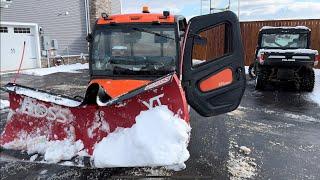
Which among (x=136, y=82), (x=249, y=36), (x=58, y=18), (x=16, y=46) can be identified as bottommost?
(x=16, y=46)

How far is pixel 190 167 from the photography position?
5070 millimetres

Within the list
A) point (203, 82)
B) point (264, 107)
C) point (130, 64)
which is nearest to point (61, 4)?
point (264, 107)

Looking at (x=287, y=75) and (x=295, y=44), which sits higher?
(x=295, y=44)

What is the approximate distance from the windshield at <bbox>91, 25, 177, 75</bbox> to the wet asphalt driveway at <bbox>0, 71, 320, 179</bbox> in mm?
1477

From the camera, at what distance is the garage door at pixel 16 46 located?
1786cm

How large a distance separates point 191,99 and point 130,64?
55.4 inches

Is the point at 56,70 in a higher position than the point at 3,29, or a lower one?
lower

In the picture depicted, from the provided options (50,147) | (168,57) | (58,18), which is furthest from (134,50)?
(58,18)

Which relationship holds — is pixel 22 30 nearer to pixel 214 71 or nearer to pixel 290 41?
pixel 290 41

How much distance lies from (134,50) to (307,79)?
761 centimetres

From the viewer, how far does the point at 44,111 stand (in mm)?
4613

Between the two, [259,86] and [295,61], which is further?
[259,86]

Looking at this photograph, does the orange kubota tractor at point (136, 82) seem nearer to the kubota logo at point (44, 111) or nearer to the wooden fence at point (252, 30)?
the kubota logo at point (44, 111)

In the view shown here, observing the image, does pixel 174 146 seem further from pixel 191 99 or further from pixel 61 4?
pixel 61 4
